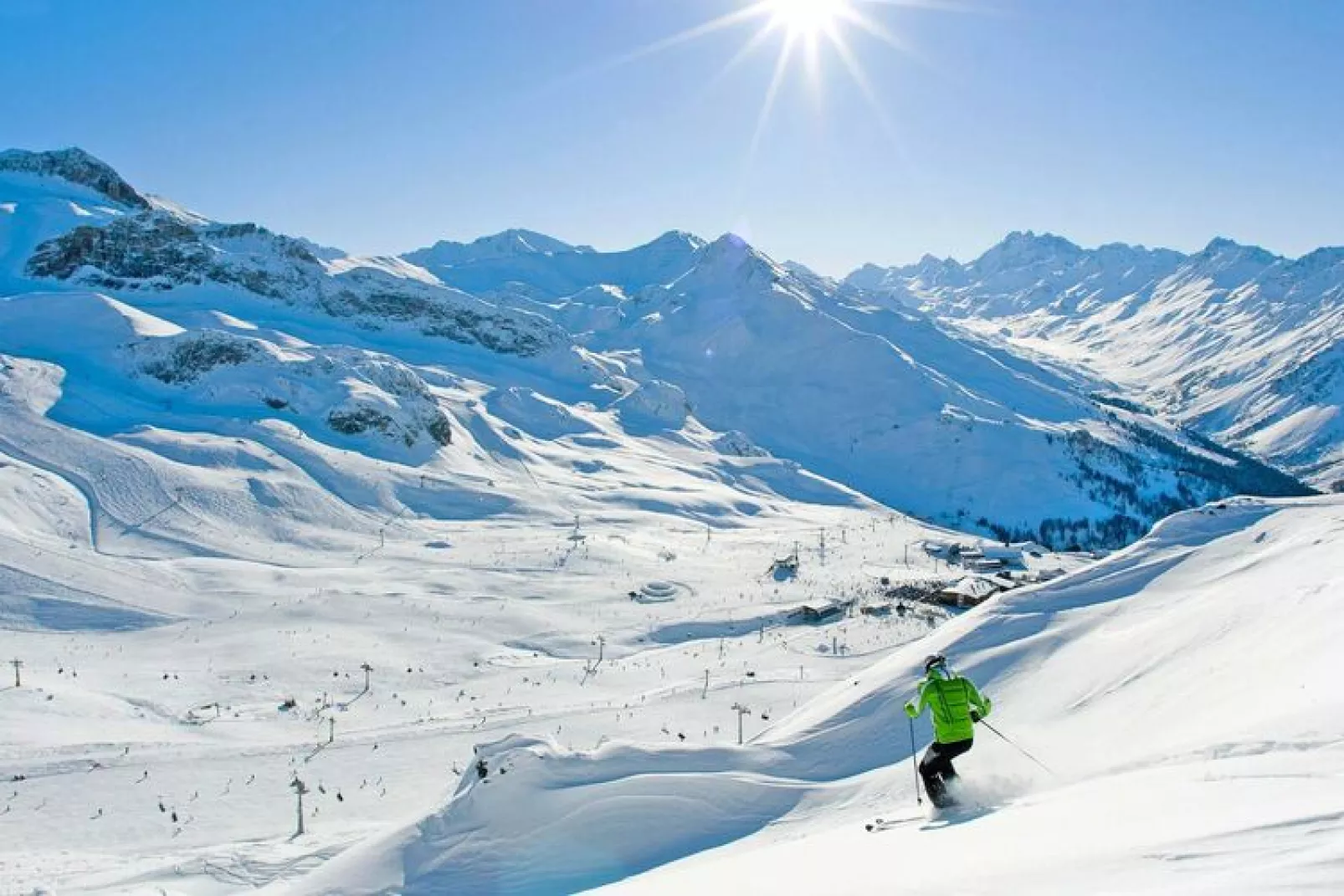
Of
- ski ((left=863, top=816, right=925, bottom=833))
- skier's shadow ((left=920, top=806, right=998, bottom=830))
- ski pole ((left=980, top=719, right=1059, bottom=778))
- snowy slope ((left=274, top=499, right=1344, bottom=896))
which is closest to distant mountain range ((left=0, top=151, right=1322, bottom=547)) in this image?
snowy slope ((left=274, top=499, right=1344, bottom=896))

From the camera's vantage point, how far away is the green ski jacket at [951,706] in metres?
10.6

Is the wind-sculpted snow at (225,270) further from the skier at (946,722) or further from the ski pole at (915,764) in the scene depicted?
the skier at (946,722)

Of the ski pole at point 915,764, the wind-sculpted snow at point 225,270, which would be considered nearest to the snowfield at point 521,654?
the ski pole at point 915,764

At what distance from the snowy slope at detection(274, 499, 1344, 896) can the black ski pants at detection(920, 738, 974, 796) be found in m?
0.43

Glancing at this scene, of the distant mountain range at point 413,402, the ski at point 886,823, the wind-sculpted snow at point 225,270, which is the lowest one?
the ski at point 886,823

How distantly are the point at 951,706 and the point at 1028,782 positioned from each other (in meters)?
1.54

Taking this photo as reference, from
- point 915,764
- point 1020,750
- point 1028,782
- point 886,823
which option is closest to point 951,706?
point 1028,782

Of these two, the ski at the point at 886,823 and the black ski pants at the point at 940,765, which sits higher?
the black ski pants at the point at 940,765

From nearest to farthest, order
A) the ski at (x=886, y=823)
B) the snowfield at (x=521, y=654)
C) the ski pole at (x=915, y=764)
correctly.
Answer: the snowfield at (x=521, y=654)
the ski at (x=886, y=823)
the ski pole at (x=915, y=764)

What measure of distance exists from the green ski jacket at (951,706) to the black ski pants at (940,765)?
8 cm

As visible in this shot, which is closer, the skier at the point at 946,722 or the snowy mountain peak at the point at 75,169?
the skier at the point at 946,722

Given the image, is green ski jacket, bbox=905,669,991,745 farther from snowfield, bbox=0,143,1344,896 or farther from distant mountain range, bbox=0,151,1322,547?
distant mountain range, bbox=0,151,1322,547

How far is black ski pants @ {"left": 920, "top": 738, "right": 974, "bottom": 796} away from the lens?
10688 millimetres

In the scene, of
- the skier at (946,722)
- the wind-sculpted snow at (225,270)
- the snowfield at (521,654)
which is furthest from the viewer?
the wind-sculpted snow at (225,270)
